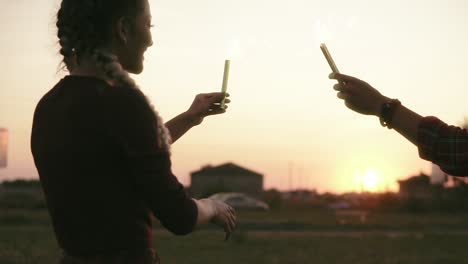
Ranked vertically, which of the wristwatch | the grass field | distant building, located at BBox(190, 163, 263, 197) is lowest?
the grass field

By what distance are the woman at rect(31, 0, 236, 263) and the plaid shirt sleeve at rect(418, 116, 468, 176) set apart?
926 mm

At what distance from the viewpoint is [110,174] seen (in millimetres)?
1929

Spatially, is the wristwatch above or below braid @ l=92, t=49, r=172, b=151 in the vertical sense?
below

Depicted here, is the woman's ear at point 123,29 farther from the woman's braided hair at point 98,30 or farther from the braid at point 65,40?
the braid at point 65,40

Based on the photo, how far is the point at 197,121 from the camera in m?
3.16

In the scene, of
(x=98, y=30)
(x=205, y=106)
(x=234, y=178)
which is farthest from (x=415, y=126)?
(x=234, y=178)

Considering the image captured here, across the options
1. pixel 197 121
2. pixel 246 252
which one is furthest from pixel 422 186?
pixel 197 121

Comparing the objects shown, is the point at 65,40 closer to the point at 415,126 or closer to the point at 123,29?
the point at 123,29

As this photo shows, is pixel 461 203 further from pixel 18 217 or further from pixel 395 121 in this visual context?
pixel 395 121

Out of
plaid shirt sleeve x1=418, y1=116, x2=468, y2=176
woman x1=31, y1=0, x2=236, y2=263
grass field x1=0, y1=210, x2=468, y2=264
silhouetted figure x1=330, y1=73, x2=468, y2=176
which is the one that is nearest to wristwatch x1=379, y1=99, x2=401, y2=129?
silhouetted figure x1=330, y1=73, x2=468, y2=176

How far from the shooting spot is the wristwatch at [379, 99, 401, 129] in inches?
105

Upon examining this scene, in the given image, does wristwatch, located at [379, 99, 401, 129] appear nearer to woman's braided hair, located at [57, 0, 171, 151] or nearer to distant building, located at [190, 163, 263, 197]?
woman's braided hair, located at [57, 0, 171, 151]

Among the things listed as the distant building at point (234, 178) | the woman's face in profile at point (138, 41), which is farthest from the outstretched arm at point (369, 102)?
the distant building at point (234, 178)

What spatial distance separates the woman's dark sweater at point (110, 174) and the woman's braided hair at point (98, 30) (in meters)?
0.07
